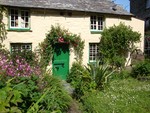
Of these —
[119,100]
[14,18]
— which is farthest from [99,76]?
[14,18]

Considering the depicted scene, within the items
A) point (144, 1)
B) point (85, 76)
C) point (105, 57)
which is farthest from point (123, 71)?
point (144, 1)

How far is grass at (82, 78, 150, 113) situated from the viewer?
872cm

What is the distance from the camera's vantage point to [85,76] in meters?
11.1

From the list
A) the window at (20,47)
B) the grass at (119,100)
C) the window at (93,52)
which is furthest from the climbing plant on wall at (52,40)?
the grass at (119,100)

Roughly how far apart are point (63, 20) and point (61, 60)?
99.9 inches

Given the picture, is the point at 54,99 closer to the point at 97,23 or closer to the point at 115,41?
the point at 115,41

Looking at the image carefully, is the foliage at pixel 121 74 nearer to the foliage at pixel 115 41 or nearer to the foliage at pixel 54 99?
the foliage at pixel 115 41

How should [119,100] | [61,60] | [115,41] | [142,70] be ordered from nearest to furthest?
[119,100] → [142,70] → [61,60] → [115,41]

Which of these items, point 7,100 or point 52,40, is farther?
point 52,40

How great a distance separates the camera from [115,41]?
657 inches

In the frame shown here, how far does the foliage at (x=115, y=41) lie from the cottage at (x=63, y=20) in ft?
1.62

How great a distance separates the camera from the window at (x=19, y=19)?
1401cm

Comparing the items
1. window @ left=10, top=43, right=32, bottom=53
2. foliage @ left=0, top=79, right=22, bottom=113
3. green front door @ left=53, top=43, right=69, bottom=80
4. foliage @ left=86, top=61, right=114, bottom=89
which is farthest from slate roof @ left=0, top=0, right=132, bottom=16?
foliage @ left=0, top=79, right=22, bottom=113

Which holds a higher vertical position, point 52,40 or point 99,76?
point 52,40
